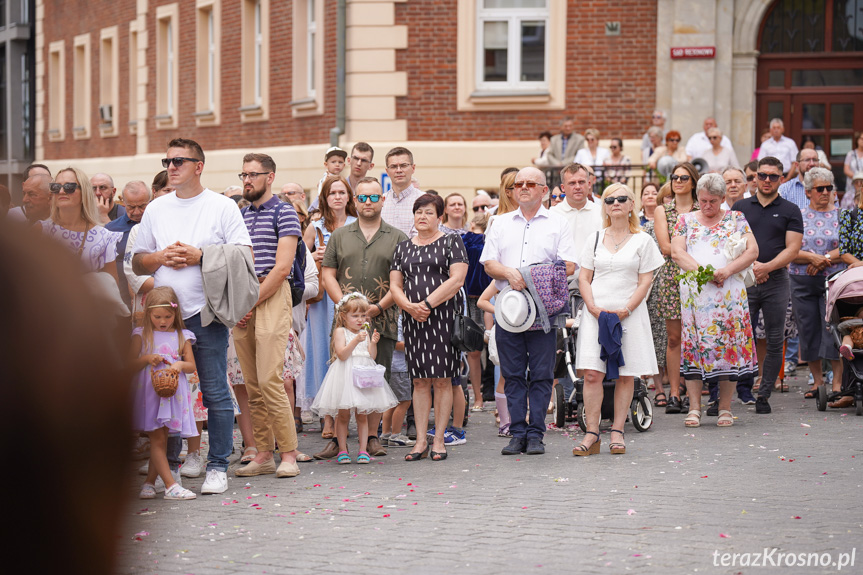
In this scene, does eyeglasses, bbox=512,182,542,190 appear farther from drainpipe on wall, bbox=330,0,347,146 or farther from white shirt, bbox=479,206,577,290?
drainpipe on wall, bbox=330,0,347,146

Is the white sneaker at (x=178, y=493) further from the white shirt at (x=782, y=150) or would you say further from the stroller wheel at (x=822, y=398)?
the white shirt at (x=782, y=150)

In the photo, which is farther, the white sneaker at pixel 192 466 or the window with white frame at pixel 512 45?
the window with white frame at pixel 512 45

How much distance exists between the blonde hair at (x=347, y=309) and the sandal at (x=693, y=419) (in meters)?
2.98

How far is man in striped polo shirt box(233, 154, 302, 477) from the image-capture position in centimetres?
808

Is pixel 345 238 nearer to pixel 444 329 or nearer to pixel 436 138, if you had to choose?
pixel 444 329

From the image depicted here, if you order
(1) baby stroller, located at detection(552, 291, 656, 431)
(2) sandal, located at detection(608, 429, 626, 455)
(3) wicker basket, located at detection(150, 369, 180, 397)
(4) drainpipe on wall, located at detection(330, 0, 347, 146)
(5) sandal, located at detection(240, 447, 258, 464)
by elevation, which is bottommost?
(5) sandal, located at detection(240, 447, 258, 464)

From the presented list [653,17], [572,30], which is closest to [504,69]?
[572,30]

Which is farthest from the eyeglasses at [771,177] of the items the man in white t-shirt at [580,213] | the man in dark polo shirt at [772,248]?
the man in white t-shirt at [580,213]

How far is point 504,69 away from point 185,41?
33.2 ft

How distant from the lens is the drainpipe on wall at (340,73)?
70.5 ft

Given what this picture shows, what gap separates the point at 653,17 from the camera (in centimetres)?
2075

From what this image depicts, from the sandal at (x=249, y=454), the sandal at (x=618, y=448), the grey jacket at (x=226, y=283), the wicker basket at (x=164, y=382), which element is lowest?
the sandal at (x=249, y=454)

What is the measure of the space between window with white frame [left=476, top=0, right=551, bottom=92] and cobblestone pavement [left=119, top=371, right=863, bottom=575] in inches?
508

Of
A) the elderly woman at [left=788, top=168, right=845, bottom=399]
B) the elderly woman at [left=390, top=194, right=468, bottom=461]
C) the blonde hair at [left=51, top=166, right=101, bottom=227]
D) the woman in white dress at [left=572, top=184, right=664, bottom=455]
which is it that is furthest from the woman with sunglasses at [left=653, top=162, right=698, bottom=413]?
the blonde hair at [left=51, top=166, right=101, bottom=227]
